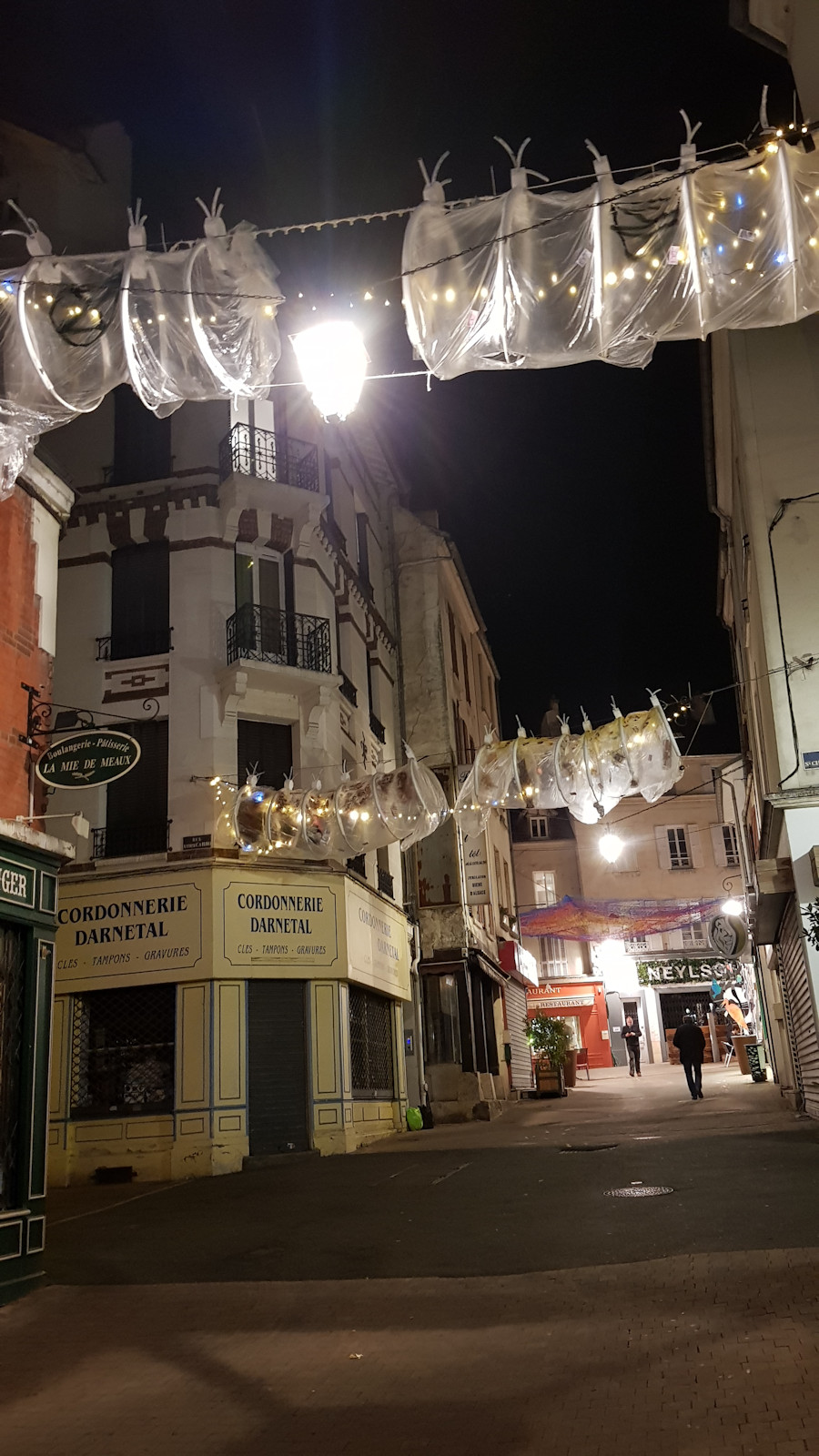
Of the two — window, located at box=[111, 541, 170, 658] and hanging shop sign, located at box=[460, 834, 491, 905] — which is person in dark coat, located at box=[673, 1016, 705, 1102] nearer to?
hanging shop sign, located at box=[460, 834, 491, 905]

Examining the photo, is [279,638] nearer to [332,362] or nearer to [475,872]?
[475,872]

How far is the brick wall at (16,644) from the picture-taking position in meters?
10.3

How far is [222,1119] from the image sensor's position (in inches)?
660

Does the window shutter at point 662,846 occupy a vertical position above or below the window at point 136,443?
below

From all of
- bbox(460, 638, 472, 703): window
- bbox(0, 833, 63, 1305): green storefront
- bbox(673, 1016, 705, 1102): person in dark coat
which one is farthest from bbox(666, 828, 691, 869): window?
bbox(0, 833, 63, 1305): green storefront

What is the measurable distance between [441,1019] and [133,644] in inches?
460

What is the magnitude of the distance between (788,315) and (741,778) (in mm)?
26967

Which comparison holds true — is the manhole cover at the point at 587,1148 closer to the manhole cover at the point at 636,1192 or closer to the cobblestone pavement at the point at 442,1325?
the cobblestone pavement at the point at 442,1325

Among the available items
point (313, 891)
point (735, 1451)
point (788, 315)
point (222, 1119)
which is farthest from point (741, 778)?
point (735, 1451)

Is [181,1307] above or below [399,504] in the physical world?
below

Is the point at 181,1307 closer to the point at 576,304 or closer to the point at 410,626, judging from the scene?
the point at 576,304

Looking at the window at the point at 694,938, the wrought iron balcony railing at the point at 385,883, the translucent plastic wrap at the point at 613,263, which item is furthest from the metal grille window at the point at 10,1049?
the window at the point at 694,938

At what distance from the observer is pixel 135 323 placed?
643cm

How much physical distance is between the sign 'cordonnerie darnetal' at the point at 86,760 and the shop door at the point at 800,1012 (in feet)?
30.5
